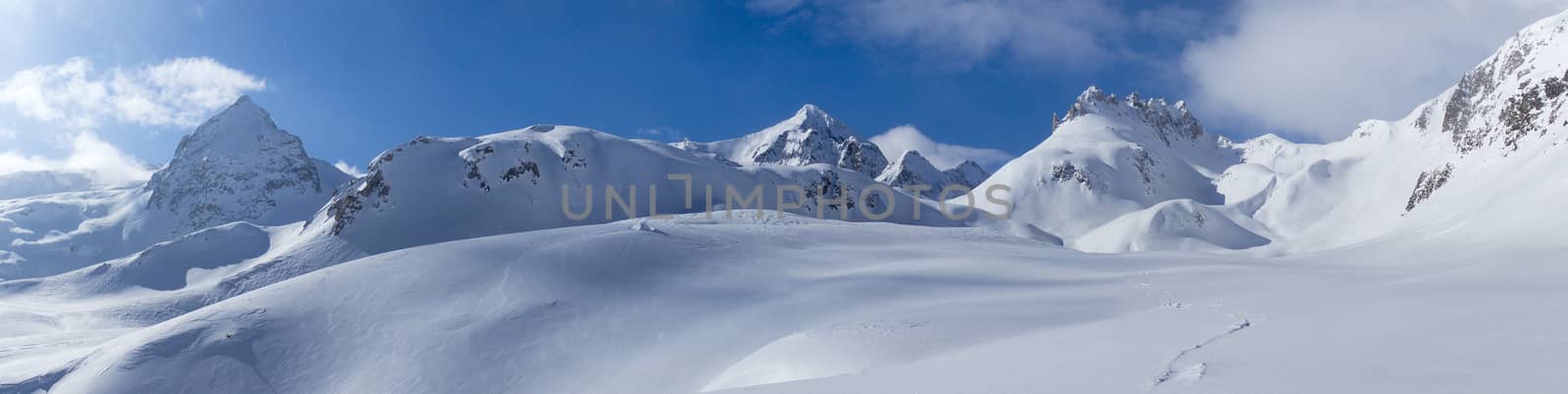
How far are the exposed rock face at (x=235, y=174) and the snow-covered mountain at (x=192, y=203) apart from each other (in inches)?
7.9

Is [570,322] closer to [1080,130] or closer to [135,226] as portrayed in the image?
[1080,130]

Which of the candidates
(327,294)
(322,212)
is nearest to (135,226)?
(322,212)

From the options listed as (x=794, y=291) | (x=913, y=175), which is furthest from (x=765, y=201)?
(x=913, y=175)

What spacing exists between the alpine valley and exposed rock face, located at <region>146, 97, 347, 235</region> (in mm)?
80120

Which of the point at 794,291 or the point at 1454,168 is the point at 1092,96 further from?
the point at 794,291

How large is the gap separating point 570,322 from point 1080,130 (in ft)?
526

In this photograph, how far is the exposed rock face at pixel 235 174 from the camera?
151 meters

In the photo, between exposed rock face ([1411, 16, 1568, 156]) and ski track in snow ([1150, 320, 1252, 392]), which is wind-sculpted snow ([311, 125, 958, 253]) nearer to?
exposed rock face ([1411, 16, 1568, 156])

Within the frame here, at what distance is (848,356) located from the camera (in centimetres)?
1648

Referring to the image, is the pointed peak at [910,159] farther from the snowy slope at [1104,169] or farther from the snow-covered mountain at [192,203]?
the snow-covered mountain at [192,203]

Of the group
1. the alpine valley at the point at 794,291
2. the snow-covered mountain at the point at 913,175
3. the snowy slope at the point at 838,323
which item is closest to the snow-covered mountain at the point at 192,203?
the alpine valley at the point at 794,291

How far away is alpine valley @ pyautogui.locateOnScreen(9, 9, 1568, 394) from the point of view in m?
10.7

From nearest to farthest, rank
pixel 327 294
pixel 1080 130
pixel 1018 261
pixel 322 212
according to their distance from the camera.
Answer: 1. pixel 327 294
2. pixel 1018 261
3. pixel 322 212
4. pixel 1080 130

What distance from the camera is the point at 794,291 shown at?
1183 inches
